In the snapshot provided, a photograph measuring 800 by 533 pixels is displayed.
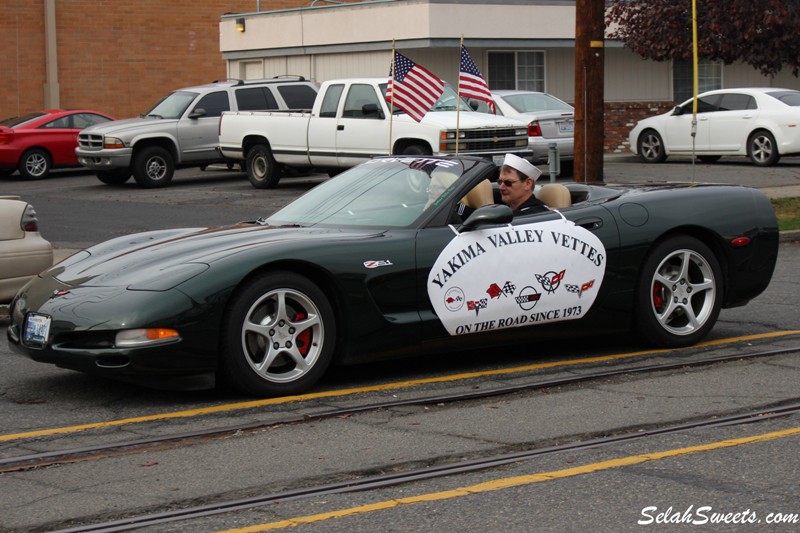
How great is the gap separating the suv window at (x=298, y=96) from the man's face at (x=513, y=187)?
1651 cm

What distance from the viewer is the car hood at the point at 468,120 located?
64.3 feet

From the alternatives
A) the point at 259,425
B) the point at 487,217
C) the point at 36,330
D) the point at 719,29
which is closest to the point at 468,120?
the point at 719,29

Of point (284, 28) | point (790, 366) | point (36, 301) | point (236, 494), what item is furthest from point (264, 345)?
point (284, 28)

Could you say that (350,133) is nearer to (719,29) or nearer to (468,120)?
(468,120)

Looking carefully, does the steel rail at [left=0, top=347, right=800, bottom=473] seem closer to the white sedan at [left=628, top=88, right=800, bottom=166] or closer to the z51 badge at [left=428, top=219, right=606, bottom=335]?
the z51 badge at [left=428, top=219, right=606, bottom=335]

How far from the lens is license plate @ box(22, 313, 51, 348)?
6848 millimetres

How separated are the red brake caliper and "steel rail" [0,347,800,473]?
496 mm

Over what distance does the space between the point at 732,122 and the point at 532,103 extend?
4.11 metres

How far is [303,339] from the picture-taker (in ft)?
23.1

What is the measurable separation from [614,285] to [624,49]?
23.4 metres

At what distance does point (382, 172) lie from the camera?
819 centimetres

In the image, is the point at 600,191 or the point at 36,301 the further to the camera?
the point at 600,191

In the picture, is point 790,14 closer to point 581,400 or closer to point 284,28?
point 284,28

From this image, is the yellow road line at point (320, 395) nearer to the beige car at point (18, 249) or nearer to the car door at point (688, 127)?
the beige car at point (18, 249)
